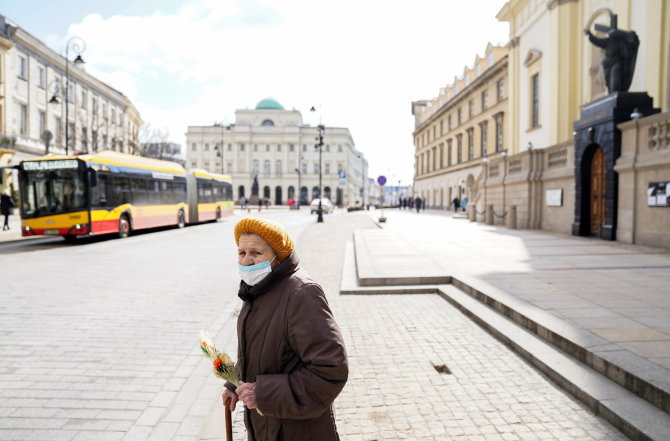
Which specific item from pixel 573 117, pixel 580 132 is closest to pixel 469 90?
pixel 573 117

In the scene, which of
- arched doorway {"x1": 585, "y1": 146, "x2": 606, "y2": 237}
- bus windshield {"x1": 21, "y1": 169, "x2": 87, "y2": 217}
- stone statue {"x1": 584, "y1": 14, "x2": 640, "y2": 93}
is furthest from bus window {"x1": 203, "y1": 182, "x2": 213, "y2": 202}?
stone statue {"x1": 584, "y1": 14, "x2": 640, "y2": 93}

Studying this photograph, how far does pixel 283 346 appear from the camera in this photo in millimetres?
1902

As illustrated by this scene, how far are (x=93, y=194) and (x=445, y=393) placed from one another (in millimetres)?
15260

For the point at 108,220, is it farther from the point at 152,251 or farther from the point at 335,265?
the point at 335,265

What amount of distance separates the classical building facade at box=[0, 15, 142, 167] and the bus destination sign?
40.2 ft

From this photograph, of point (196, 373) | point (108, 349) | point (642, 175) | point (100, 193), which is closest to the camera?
point (196, 373)

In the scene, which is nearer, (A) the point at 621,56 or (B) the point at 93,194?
(A) the point at 621,56

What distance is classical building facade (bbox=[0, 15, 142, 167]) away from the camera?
32.2 meters

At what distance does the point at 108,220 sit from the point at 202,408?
15.2 meters

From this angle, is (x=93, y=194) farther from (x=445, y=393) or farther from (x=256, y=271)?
(x=256, y=271)

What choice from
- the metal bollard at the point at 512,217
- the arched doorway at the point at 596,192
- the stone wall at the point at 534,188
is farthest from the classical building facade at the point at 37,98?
the arched doorway at the point at 596,192

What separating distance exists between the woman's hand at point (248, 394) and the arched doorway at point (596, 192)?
50.8 ft

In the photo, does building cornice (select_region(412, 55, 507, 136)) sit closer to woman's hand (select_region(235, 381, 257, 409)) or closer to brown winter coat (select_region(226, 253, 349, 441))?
brown winter coat (select_region(226, 253, 349, 441))

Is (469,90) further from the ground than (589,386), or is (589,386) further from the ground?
(469,90)
